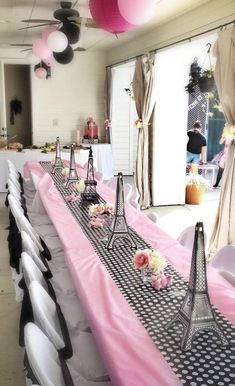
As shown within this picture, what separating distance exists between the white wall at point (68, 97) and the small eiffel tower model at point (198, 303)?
791 cm

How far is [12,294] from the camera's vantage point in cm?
353

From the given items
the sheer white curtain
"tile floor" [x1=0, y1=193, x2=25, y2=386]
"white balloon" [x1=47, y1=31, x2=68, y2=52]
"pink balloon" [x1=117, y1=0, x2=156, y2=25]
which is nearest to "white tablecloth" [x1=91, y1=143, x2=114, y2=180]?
the sheer white curtain

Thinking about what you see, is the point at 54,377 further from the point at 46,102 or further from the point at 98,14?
the point at 46,102

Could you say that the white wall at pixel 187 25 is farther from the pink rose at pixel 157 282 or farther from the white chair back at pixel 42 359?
the white chair back at pixel 42 359

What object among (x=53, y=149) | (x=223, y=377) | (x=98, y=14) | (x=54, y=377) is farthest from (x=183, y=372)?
(x=53, y=149)

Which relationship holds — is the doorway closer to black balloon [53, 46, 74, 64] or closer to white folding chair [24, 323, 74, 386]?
black balloon [53, 46, 74, 64]

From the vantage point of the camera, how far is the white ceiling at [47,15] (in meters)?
4.78

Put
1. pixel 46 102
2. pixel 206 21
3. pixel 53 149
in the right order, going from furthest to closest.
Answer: pixel 46 102
pixel 53 149
pixel 206 21

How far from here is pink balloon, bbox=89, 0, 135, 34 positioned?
2.58m

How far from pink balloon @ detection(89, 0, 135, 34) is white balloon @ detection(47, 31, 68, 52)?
2.13 metres

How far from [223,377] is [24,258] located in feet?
4.32

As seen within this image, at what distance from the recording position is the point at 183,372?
1.36m

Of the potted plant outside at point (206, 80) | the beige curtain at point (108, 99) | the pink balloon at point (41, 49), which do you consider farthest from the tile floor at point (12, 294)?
the beige curtain at point (108, 99)

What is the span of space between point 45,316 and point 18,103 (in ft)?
32.0
